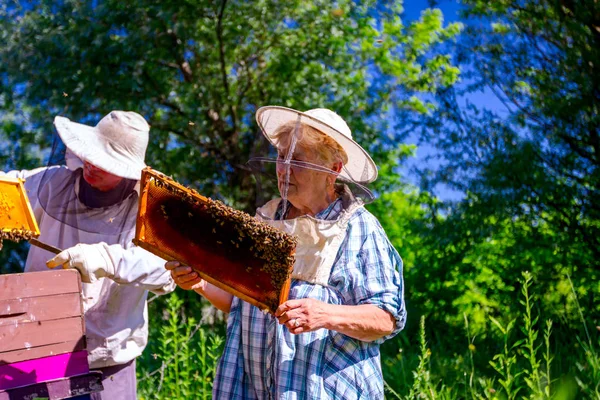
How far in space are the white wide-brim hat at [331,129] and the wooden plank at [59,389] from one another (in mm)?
1115

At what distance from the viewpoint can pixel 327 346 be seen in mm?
2377

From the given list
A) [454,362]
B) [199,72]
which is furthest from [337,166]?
[199,72]

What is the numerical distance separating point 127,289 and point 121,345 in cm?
25

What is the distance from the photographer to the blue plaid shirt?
7.59ft

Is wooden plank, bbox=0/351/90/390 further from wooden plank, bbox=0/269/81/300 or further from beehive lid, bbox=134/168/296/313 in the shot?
beehive lid, bbox=134/168/296/313

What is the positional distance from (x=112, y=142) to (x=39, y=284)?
35.8 inches

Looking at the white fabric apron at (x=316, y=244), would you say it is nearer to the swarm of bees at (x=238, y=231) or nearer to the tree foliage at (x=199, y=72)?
the swarm of bees at (x=238, y=231)

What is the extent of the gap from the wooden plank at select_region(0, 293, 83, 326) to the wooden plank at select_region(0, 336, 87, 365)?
0.31ft

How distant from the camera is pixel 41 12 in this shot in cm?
892

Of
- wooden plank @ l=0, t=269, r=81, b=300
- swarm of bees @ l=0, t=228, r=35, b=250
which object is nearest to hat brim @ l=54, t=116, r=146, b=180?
swarm of bees @ l=0, t=228, r=35, b=250

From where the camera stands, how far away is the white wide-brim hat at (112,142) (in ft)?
9.53

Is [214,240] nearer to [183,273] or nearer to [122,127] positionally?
[183,273]

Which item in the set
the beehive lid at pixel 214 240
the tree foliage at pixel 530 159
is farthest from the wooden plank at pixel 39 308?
the tree foliage at pixel 530 159

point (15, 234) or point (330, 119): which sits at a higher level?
point (330, 119)
